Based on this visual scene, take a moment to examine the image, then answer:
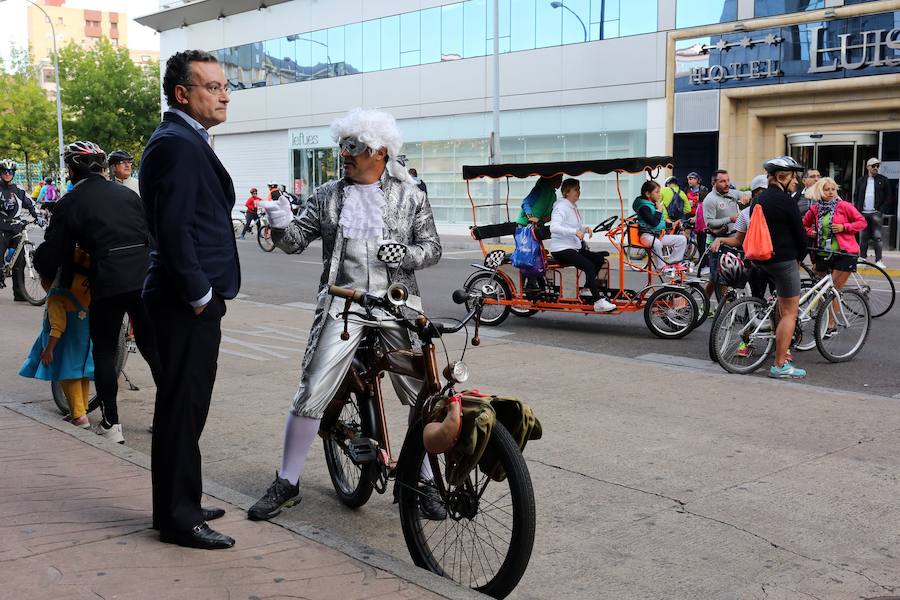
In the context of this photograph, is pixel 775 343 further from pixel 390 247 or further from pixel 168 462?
pixel 168 462

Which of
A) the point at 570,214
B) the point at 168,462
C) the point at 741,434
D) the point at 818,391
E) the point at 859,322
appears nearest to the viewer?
the point at 168,462

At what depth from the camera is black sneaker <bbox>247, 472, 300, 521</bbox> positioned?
4.24 m

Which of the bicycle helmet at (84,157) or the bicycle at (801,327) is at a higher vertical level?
the bicycle helmet at (84,157)

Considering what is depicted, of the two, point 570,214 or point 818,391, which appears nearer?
point 818,391

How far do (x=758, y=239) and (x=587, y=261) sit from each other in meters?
3.24

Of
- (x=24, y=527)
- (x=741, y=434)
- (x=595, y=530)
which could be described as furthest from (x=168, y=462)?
(x=741, y=434)

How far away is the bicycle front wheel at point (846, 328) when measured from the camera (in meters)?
9.12

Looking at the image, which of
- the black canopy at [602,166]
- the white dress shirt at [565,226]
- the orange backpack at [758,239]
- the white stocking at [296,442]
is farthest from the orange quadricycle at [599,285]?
the white stocking at [296,442]

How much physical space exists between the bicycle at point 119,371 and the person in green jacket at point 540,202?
5.20 meters

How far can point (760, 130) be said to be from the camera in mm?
24609

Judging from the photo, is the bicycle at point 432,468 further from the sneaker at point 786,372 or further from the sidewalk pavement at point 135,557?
the sneaker at point 786,372

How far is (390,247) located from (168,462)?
4.29 ft

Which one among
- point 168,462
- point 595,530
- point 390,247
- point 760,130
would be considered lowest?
point 595,530

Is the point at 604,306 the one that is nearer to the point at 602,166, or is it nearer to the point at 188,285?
the point at 602,166
